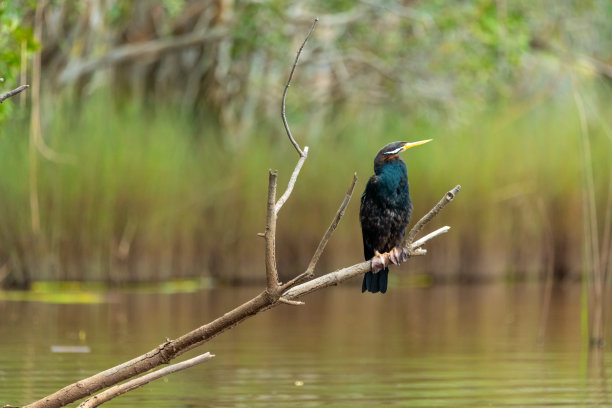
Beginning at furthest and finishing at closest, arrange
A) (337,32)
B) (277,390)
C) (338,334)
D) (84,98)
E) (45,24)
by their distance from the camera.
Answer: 1. (337,32)
2. (84,98)
3. (45,24)
4. (338,334)
5. (277,390)

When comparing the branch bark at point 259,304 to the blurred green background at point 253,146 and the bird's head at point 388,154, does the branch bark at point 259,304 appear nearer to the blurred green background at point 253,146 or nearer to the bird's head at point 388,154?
the bird's head at point 388,154

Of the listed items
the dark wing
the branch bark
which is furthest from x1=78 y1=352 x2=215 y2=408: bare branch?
the dark wing

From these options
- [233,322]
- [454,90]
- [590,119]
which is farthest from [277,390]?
[454,90]

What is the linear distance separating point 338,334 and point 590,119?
608 cm

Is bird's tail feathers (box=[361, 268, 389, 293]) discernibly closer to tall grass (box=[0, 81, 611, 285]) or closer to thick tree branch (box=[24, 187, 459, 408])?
thick tree branch (box=[24, 187, 459, 408])

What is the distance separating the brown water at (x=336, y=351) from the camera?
5.34 meters

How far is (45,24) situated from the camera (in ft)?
39.8

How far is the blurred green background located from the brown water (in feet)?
3.51

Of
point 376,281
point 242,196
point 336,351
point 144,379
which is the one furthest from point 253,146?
point 144,379

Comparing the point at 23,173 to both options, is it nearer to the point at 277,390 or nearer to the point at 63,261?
the point at 63,261

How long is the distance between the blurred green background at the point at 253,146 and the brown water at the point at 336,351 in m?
1.07

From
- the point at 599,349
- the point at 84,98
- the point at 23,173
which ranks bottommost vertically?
the point at 599,349

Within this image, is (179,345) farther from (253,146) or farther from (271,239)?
(253,146)

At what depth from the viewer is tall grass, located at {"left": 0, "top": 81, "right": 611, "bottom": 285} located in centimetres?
1138
